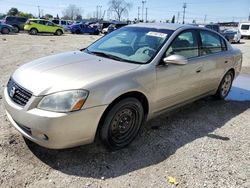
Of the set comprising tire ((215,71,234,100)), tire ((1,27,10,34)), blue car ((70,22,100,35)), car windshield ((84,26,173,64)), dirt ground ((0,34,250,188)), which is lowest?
blue car ((70,22,100,35))

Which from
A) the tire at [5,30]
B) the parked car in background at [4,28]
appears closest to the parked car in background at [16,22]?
the parked car in background at [4,28]

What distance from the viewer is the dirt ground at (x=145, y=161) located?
2.81m

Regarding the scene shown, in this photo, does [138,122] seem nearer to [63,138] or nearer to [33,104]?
[63,138]

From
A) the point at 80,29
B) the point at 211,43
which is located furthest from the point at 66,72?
the point at 80,29

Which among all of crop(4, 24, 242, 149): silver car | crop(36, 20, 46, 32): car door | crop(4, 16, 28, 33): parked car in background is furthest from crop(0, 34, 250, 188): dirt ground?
crop(4, 16, 28, 33): parked car in background

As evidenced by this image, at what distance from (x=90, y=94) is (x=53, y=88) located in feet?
1.31

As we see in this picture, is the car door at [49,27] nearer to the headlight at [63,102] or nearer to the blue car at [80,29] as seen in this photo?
the blue car at [80,29]

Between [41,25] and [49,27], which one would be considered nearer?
[41,25]

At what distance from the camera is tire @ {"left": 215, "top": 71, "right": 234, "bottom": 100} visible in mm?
5434

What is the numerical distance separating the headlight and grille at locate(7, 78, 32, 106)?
8.8 inches

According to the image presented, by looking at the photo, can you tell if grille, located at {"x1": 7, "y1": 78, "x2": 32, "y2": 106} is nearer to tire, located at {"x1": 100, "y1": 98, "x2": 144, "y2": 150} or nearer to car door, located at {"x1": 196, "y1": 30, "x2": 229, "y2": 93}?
tire, located at {"x1": 100, "y1": 98, "x2": 144, "y2": 150}

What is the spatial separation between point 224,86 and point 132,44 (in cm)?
265

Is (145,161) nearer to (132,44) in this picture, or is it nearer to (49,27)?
(132,44)

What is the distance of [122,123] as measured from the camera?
132 inches
